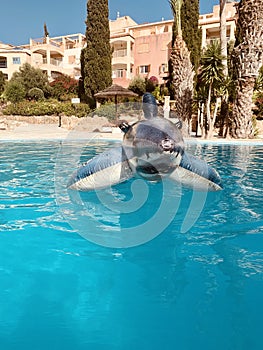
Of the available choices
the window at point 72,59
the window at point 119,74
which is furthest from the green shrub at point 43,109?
the window at point 72,59

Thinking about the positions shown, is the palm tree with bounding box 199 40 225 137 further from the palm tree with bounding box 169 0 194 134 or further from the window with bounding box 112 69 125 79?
the window with bounding box 112 69 125 79

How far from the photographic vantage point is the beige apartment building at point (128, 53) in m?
41.2

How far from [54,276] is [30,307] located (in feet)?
1.43

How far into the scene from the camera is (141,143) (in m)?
3.65

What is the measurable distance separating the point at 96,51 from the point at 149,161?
3045cm

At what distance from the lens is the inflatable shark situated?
3.52m

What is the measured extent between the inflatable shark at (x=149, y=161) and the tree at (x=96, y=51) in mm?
27917

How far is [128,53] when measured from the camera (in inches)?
1699

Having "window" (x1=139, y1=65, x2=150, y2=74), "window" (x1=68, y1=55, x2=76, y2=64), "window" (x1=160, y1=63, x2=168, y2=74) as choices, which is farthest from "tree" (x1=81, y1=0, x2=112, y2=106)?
"window" (x1=68, y1=55, x2=76, y2=64)

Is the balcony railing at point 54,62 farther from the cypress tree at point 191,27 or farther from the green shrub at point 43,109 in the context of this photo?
the cypress tree at point 191,27

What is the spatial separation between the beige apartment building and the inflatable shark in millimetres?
37334

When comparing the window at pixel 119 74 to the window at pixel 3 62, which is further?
the window at pixel 3 62

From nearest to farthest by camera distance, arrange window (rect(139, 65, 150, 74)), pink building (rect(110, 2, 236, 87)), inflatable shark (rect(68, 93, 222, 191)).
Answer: inflatable shark (rect(68, 93, 222, 191)), pink building (rect(110, 2, 236, 87)), window (rect(139, 65, 150, 74))

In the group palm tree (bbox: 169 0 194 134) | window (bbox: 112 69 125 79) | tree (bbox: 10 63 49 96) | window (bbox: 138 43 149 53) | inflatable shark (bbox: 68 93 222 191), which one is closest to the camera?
inflatable shark (bbox: 68 93 222 191)
